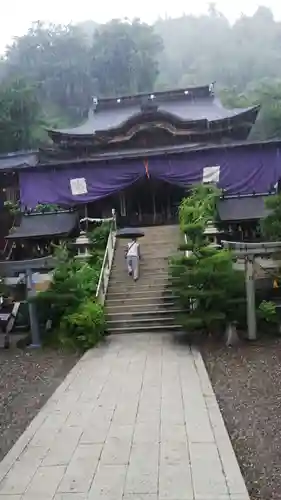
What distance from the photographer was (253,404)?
650cm

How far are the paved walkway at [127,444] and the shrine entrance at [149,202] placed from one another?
1277 cm

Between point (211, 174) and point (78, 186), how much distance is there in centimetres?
533

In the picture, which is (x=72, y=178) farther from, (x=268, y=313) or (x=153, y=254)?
(x=268, y=313)

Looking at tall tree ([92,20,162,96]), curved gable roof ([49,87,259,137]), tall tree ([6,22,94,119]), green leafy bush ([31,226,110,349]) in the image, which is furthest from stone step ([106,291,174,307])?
tall tree ([92,20,162,96])

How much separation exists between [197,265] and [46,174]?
11.7 metres

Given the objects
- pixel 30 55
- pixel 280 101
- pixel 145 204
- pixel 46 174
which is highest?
pixel 30 55

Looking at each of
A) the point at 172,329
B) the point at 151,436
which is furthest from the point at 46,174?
the point at 151,436

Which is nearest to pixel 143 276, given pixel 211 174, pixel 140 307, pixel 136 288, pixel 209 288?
pixel 136 288

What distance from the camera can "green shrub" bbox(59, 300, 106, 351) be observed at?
10.6 metres

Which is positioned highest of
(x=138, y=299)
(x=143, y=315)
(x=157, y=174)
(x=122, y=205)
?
(x=157, y=174)

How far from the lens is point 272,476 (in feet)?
14.7

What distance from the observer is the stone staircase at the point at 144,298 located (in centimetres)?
1181

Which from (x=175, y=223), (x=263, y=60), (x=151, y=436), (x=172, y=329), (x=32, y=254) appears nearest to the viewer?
(x=151, y=436)

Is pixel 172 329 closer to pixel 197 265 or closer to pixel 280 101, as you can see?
pixel 197 265
